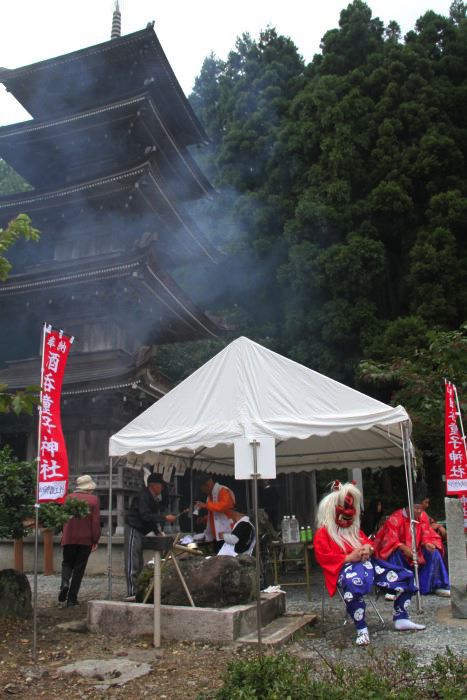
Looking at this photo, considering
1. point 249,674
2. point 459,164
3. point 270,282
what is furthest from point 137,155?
point 249,674

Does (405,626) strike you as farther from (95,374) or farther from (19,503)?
(95,374)

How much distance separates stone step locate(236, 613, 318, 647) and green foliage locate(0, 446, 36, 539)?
2.89 meters

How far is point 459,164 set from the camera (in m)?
21.2

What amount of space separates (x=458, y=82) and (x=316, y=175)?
664cm

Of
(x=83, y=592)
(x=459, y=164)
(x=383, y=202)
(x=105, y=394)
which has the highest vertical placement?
(x=459, y=164)

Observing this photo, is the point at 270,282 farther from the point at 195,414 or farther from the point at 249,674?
the point at 249,674

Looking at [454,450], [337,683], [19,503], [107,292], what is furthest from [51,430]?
[107,292]

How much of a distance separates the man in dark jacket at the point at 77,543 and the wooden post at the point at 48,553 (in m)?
4.38

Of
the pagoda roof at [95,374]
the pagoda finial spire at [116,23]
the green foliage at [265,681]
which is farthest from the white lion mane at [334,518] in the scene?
the pagoda finial spire at [116,23]

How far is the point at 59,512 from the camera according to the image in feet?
23.5

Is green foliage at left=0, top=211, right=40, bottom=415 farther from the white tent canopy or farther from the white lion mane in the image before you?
the white lion mane

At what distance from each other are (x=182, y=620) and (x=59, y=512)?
2.05 m

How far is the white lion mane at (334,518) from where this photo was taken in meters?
5.84

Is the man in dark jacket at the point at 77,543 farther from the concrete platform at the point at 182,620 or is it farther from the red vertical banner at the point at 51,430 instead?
the red vertical banner at the point at 51,430
